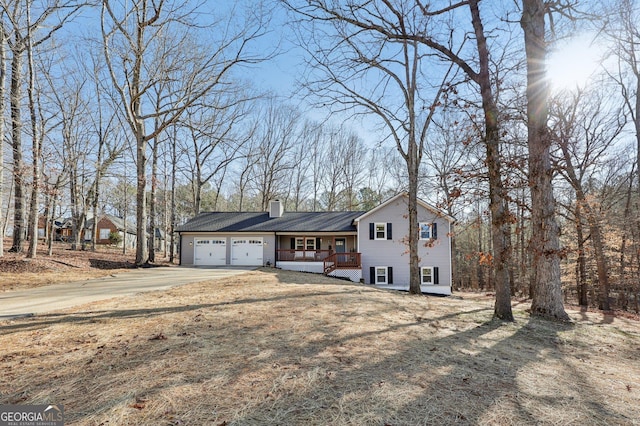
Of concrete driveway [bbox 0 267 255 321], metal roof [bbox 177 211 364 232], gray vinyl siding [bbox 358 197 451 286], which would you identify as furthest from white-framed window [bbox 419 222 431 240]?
concrete driveway [bbox 0 267 255 321]

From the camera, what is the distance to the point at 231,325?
4.60 m

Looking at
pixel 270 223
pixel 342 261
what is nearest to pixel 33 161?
pixel 270 223

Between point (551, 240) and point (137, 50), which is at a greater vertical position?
point (137, 50)

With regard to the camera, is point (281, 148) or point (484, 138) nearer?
point (484, 138)

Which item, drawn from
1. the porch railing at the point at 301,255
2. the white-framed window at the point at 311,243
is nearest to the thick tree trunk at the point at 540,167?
the porch railing at the point at 301,255

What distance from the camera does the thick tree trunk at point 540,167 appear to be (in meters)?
6.49

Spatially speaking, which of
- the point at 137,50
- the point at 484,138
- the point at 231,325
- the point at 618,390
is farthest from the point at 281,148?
the point at 618,390

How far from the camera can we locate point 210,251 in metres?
20.8

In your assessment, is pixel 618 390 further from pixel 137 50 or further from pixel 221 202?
pixel 221 202

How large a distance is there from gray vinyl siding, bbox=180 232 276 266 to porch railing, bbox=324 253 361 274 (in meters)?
3.91

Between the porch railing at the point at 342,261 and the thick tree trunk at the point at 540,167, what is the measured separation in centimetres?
1230

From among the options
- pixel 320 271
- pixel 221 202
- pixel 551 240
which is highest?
pixel 221 202

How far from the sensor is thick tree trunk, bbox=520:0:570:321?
6488 mm

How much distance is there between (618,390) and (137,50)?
1667 centimetres
